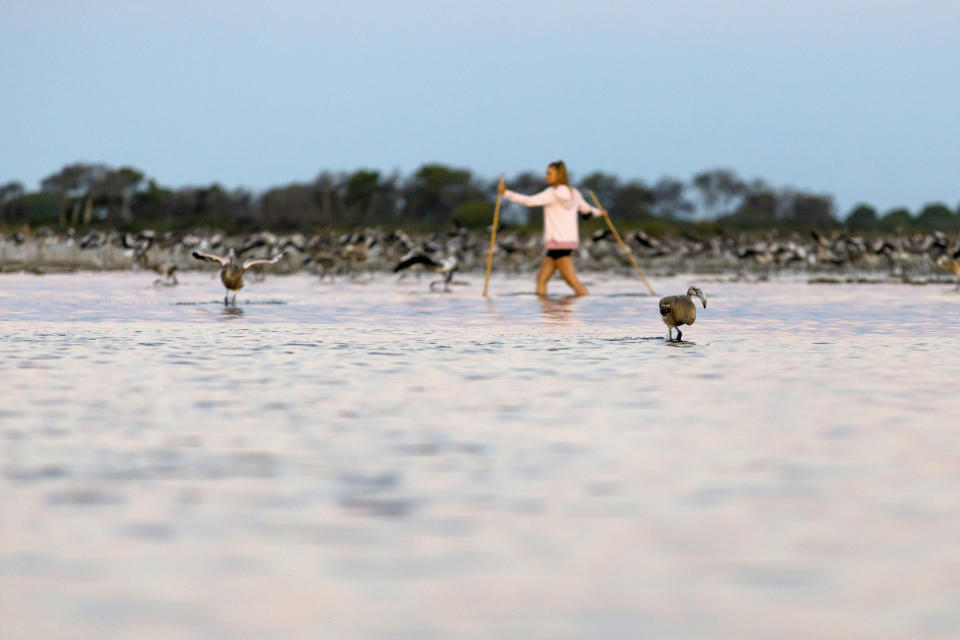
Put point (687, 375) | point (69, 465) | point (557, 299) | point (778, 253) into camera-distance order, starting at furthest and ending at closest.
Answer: point (778, 253), point (557, 299), point (687, 375), point (69, 465)

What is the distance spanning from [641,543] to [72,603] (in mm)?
1856

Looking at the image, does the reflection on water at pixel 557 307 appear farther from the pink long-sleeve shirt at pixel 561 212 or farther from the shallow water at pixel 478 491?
the shallow water at pixel 478 491

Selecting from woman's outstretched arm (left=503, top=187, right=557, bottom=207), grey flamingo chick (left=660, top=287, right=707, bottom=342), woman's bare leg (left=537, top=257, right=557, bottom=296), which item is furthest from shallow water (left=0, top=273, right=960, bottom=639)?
woman's bare leg (left=537, top=257, right=557, bottom=296)

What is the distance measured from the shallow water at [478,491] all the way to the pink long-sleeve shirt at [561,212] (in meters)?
8.52

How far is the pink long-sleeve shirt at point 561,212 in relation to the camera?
21234mm

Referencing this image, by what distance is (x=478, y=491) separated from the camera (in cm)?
592

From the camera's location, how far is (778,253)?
40750 millimetres

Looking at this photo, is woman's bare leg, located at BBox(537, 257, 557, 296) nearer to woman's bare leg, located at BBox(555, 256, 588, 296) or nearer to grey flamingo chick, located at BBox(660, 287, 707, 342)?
woman's bare leg, located at BBox(555, 256, 588, 296)

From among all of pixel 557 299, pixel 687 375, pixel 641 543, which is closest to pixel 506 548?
pixel 641 543

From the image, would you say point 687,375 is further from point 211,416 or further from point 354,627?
point 354,627

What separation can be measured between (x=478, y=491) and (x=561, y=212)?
15706 millimetres

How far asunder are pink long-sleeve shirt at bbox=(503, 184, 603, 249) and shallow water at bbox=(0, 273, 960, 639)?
336 inches

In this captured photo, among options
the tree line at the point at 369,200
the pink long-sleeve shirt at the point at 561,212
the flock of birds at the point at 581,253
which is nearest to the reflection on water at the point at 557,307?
the pink long-sleeve shirt at the point at 561,212

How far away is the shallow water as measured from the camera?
417cm
